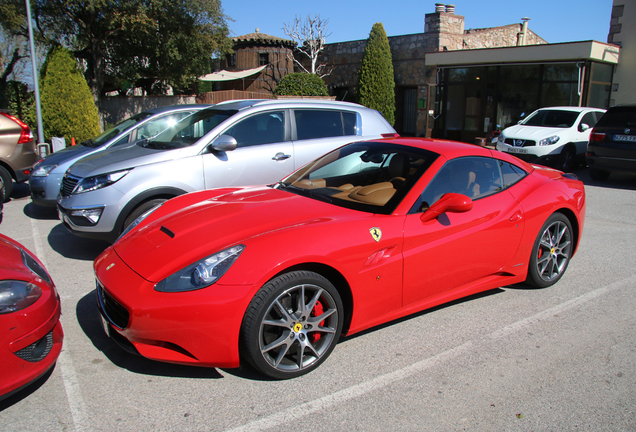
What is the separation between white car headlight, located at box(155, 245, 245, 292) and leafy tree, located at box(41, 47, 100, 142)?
15.2m

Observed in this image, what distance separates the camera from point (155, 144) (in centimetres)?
599

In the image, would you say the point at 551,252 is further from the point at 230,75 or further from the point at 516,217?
the point at 230,75

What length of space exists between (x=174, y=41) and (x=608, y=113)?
14527 mm

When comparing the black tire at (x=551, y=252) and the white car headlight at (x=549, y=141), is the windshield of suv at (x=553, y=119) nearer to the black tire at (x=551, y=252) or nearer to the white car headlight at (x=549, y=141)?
the white car headlight at (x=549, y=141)

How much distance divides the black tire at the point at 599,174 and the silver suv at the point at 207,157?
7.34 meters

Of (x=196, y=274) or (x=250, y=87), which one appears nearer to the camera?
(x=196, y=274)

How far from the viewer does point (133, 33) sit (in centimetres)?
1692

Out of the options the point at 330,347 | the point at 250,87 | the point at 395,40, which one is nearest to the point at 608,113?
the point at 330,347

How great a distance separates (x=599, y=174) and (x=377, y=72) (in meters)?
12.1

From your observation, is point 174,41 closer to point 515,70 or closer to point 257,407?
point 515,70

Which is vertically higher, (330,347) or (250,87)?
(250,87)

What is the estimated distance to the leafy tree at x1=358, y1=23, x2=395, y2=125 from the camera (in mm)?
21391

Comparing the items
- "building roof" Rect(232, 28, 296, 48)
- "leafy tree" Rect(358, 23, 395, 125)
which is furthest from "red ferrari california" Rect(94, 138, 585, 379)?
"building roof" Rect(232, 28, 296, 48)

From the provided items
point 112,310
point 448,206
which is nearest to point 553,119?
point 448,206
